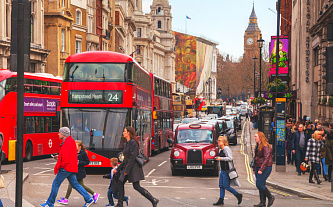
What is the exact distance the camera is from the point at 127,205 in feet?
42.6

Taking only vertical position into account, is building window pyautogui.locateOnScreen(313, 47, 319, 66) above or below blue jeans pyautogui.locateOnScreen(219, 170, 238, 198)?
above

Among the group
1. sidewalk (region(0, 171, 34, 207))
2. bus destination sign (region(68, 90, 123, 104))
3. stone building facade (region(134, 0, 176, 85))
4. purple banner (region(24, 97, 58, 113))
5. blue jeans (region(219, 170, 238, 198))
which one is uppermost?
stone building facade (region(134, 0, 176, 85))

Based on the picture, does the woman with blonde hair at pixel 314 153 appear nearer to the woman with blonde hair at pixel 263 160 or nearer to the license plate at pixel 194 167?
the license plate at pixel 194 167

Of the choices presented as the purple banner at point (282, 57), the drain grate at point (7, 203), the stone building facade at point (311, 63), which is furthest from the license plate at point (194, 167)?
the purple banner at point (282, 57)

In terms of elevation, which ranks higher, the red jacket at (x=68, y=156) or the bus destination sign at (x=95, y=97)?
the bus destination sign at (x=95, y=97)

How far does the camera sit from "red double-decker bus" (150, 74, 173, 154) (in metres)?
30.8

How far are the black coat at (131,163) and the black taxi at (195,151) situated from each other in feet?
27.7

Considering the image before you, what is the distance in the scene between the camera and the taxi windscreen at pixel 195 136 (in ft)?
70.2

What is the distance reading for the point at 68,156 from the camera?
12.0 metres

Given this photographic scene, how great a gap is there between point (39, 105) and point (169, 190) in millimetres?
11842

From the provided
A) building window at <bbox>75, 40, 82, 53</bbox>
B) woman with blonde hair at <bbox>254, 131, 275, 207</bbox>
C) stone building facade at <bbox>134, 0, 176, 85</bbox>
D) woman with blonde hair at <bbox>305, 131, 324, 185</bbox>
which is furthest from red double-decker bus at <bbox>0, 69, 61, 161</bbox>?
stone building facade at <bbox>134, 0, 176, 85</bbox>

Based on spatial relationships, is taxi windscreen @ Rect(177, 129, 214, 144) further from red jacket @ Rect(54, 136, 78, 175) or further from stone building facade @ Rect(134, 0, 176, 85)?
stone building facade @ Rect(134, 0, 176, 85)

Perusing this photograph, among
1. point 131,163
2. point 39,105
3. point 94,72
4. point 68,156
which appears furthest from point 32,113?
point 131,163

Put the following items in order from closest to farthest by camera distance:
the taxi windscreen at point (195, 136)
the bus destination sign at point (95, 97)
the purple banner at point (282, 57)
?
the bus destination sign at point (95, 97) < the taxi windscreen at point (195, 136) < the purple banner at point (282, 57)
